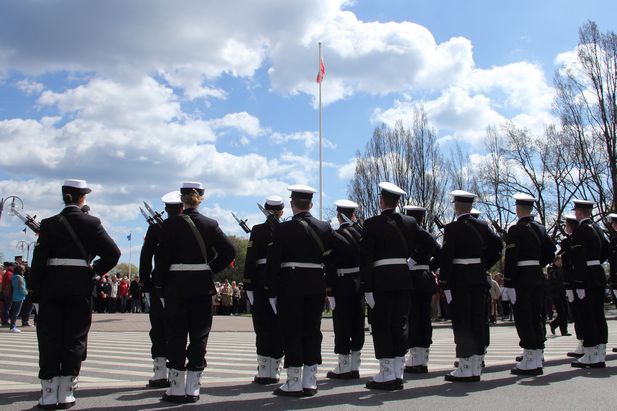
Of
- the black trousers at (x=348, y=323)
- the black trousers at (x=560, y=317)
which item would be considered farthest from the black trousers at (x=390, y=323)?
the black trousers at (x=560, y=317)

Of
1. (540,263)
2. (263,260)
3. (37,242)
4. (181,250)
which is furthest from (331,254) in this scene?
(37,242)

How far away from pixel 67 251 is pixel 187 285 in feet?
3.99

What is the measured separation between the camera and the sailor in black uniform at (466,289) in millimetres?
7746

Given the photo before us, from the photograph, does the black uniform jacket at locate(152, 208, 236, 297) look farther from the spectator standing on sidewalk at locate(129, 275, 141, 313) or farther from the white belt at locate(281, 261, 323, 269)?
the spectator standing on sidewalk at locate(129, 275, 141, 313)

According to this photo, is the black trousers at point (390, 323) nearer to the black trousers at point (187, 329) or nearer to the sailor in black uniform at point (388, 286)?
the sailor in black uniform at point (388, 286)

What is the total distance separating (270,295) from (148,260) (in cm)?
169

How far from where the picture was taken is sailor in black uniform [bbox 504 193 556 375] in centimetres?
830

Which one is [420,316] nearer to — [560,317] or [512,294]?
[512,294]

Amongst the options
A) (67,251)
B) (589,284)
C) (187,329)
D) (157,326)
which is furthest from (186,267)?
(589,284)

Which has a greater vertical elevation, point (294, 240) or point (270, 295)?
point (294, 240)

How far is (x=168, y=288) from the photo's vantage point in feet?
21.6

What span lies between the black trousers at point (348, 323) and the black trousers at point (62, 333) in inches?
127

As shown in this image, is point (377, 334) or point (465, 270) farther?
point (465, 270)

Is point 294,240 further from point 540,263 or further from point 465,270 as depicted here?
point 540,263
